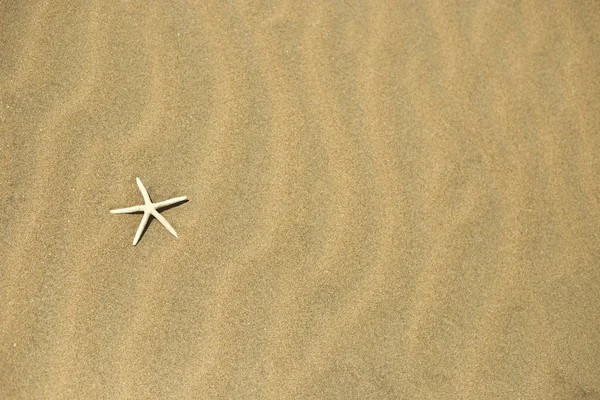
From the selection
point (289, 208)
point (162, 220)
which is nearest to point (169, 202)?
point (162, 220)

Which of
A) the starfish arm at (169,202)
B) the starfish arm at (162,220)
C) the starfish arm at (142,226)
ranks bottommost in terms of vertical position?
the starfish arm at (142,226)

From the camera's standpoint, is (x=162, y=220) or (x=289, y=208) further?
(x=289, y=208)

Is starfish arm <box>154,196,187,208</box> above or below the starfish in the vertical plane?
above

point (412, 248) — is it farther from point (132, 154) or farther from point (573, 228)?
point (132, 154)

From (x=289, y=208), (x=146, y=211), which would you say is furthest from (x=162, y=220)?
(x=289, y=208)

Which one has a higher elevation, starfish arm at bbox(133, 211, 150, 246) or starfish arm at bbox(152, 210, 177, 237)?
starfish arm at bbox(152, 210, 177, 237)

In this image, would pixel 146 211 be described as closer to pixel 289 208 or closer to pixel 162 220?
pixel 162 220

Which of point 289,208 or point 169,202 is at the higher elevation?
point 289,208

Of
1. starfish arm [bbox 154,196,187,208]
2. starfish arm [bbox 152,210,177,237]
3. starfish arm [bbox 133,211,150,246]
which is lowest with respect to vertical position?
starfish arm [bbox 133,211,150,246]

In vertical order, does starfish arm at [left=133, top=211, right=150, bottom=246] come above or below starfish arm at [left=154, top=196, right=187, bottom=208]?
below
